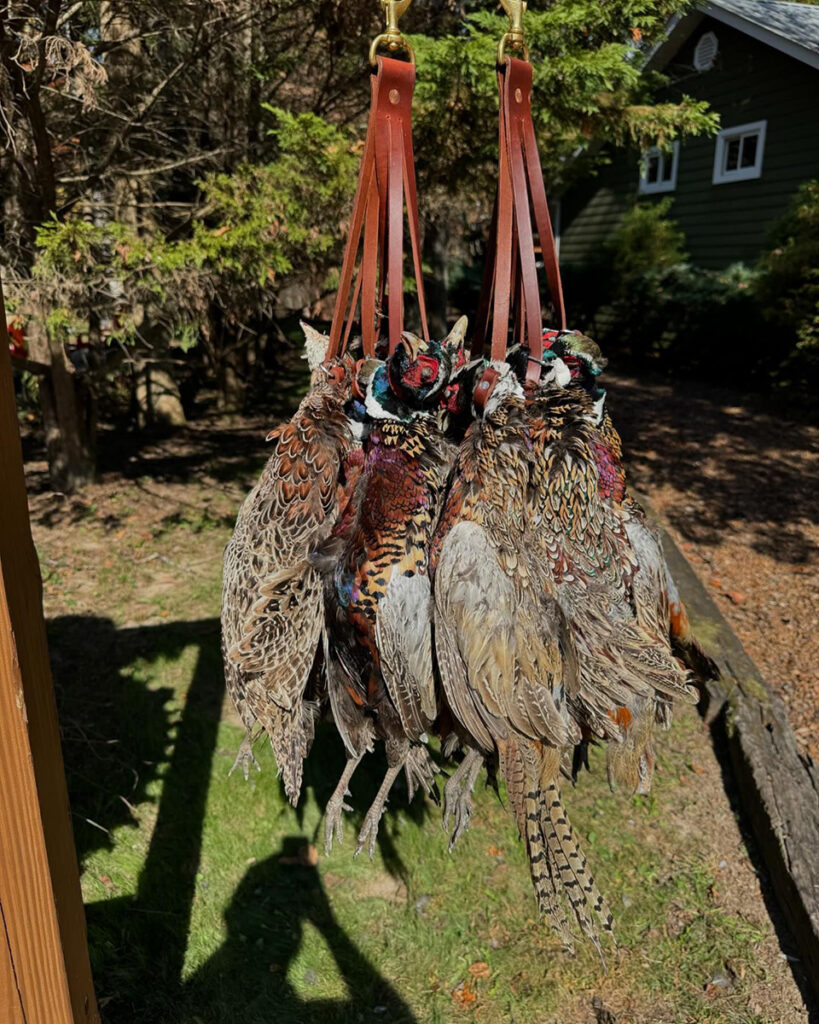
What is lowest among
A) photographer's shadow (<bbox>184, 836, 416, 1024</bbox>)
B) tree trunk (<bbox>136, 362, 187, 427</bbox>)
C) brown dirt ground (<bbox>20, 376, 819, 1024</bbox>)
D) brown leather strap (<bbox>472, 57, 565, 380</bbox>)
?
photographer's shadow (<bbox>184, 836, 416, 1024</bbox>)

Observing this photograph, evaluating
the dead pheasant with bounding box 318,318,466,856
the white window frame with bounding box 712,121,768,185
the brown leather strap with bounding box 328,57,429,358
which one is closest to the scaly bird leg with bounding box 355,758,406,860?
Result: the dead pheasant with bounding box 318,318,466,856

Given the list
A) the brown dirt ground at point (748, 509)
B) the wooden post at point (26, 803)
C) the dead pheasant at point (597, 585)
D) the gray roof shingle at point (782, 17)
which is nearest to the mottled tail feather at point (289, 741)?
the dead pheasant at point (597, 585)

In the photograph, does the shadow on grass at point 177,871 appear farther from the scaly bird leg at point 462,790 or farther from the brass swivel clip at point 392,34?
the brass swivel clip at point 392,34

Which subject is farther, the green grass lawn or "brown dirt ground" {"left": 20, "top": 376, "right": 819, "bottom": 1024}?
"brown dirt ground" {"left": 20, "top": 376, "right": 819, "bottom": 1024}

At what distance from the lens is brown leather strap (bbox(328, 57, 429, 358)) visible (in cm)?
168

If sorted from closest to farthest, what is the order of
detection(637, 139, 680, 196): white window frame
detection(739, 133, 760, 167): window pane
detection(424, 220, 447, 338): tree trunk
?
1. detection(424, 220, 447, 338): tree trunk
2. detection(739, 133, 760, 167): window pane
3. detection(637, 139, 680, 196): white window frame

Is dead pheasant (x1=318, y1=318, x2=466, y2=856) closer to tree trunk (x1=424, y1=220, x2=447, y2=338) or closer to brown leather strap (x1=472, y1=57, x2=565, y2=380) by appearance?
brown leather strap (x1=472, y1=57, x2=565, y2=380)

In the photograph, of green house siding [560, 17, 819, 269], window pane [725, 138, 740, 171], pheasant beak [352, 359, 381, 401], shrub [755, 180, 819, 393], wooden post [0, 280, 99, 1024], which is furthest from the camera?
window pane [725, 138, 740, 171]

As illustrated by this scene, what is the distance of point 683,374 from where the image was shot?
39.7 feet

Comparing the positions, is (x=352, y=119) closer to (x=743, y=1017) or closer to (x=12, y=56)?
(x=12, y=56)

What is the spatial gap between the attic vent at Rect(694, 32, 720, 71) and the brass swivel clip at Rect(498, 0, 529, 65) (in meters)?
12.0

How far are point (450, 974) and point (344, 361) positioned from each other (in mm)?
2048

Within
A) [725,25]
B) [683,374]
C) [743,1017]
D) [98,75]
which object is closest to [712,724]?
[743,1017]

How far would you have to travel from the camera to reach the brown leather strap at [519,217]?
169 centimetres
